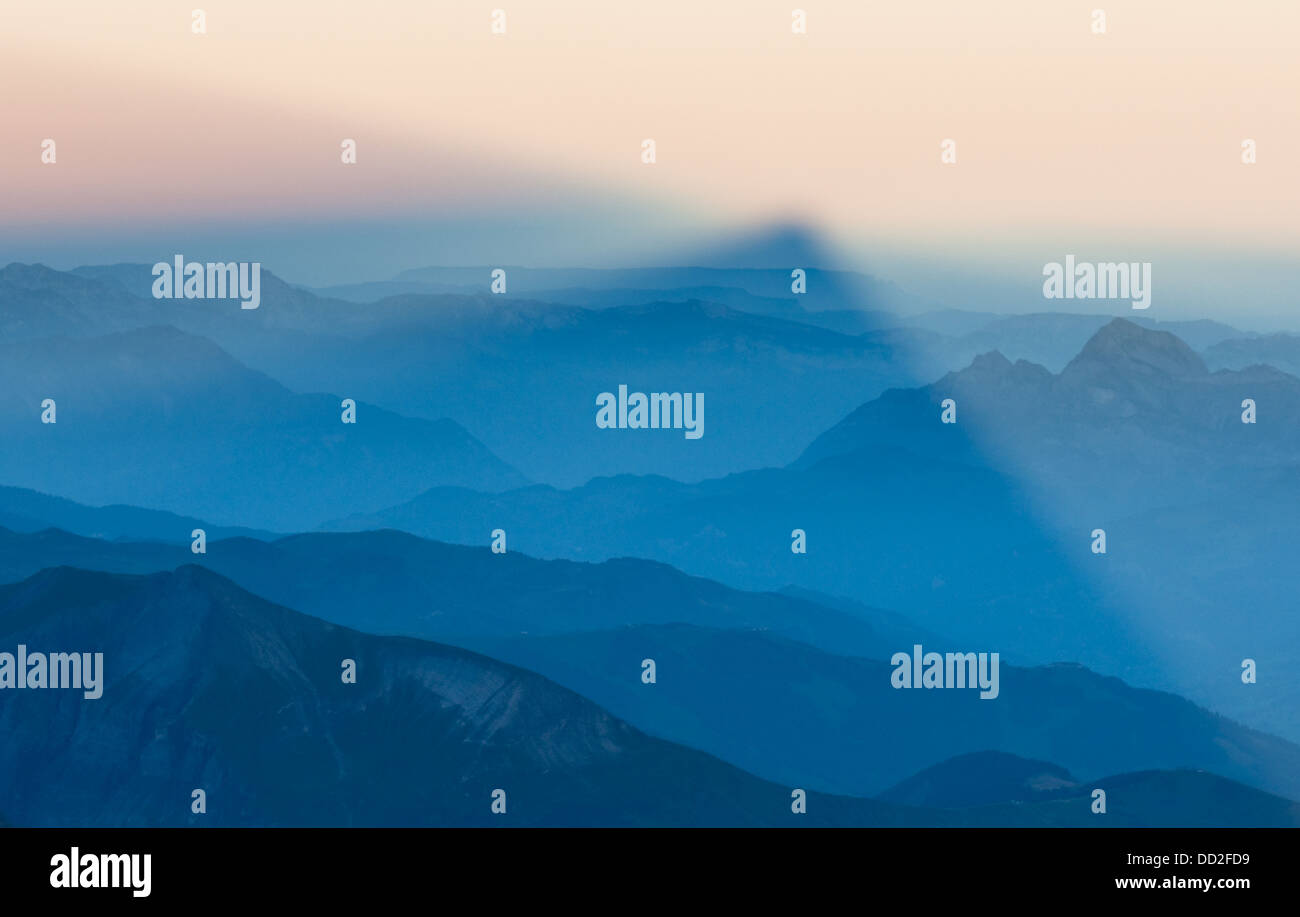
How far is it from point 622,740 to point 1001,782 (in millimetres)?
39605

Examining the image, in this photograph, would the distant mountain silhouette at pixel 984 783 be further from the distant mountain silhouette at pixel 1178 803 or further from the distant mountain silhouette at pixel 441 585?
the distant mountain silhouette at pixel 441 585

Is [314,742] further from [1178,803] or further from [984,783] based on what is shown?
[1178,803]

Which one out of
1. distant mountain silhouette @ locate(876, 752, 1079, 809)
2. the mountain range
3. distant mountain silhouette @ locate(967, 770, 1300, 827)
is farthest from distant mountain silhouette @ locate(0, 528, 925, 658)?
distant mountain silhouette @ locate(967, 770, 1300, 827)

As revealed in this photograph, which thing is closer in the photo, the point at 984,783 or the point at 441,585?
the point at 984,783

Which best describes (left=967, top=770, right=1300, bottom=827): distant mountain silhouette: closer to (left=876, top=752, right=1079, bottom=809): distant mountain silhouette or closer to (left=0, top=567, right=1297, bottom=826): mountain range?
(left=0, top=567, right=1297, bottom=826): mountain range

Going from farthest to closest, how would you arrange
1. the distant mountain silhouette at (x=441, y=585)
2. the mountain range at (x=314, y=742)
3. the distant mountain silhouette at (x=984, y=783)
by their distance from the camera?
the distant mountain silhouette at (x=441, y=585) → the distant mountain silhouette at (x=984, y=783) → the mountain range at (x=314, y=742)

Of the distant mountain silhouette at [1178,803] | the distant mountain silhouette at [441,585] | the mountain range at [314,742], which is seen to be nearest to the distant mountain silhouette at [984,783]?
the distant mountain silhouette at [1178,803]

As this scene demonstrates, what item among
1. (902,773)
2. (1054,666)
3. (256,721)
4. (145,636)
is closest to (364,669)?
(256,721)

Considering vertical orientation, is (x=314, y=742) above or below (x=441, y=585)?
below

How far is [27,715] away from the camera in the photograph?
102062mm

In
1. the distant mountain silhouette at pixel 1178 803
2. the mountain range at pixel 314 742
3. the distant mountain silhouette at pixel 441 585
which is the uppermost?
the distant mountain silhouette at pixel 441 585

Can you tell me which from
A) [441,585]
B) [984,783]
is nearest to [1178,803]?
[984,783]

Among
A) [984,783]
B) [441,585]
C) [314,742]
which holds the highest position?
[441,585]
